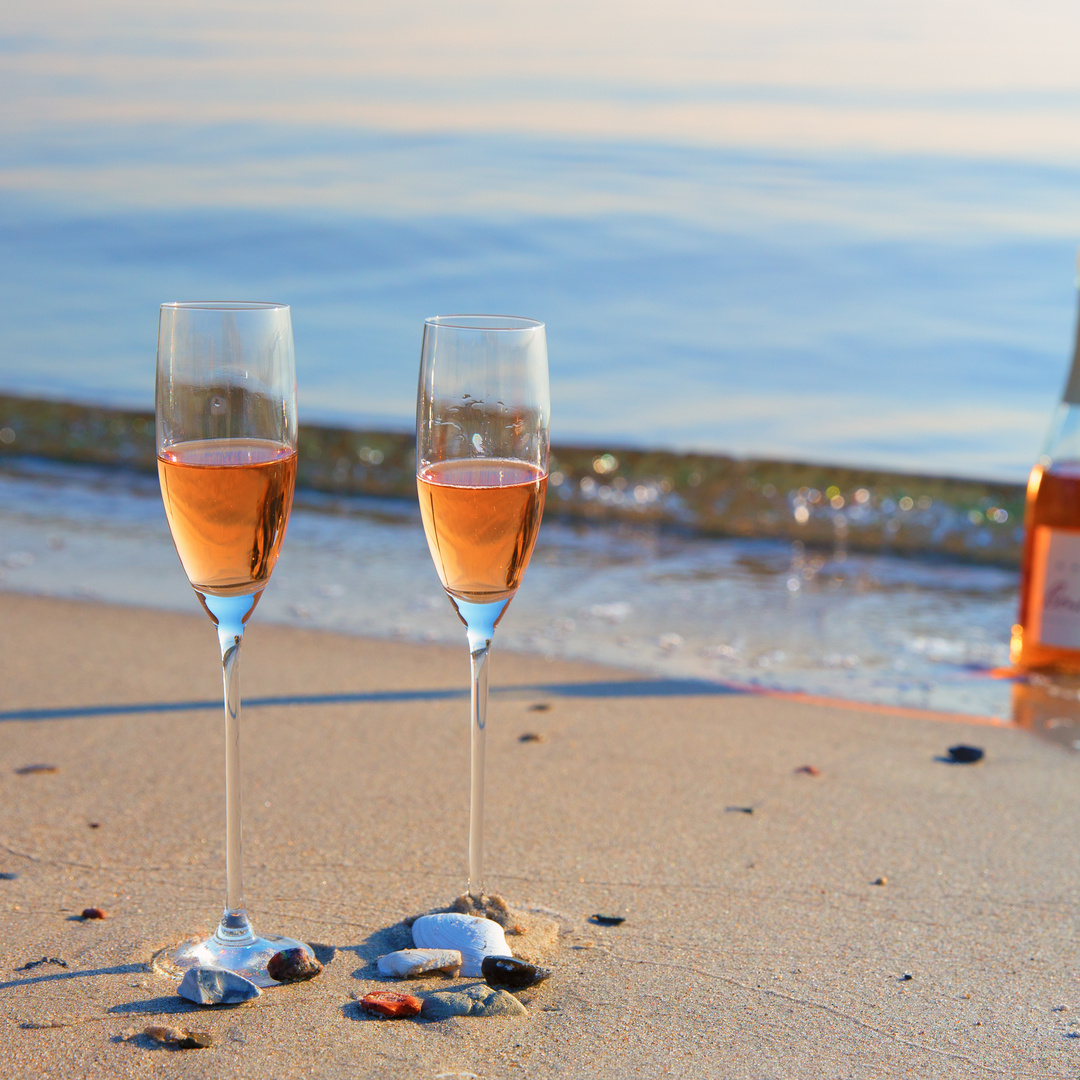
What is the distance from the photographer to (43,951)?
65.9 inches

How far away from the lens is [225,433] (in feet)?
4.92

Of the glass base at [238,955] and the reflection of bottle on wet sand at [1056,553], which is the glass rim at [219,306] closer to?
the glass base at [238,955]

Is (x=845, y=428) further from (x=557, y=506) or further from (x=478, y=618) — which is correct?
(x=478, y=618)

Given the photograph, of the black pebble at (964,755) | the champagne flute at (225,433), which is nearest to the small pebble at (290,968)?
the champagne flute at (225,433)

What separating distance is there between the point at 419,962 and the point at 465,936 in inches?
3.5

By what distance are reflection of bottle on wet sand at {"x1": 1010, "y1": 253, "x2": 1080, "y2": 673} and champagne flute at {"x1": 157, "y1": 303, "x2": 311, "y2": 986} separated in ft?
8.73

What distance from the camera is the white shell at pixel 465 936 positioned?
165 cm

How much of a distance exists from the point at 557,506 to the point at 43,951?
455 cm

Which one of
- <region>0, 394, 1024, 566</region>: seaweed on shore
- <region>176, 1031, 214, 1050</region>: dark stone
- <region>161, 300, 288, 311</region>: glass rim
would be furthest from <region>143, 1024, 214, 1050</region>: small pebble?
<region>0, 394, 1024, 566</region>: seaweed on shore

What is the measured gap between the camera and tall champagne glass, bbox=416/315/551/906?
1.55 m

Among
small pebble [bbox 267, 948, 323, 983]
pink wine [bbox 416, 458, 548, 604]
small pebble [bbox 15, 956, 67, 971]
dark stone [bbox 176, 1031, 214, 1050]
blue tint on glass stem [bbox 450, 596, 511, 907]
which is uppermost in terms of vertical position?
pink wine [bbox 416, 458, 548, 604]

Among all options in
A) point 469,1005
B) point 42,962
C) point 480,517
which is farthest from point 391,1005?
point 480,517

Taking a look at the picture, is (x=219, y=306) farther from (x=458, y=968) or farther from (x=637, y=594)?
(x=637, y=594)

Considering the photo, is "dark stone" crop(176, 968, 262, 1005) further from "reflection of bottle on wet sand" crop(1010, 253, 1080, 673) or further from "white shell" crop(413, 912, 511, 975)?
"reflection of bottle on wet sand" crop(1010, 253, 1080, 673)
